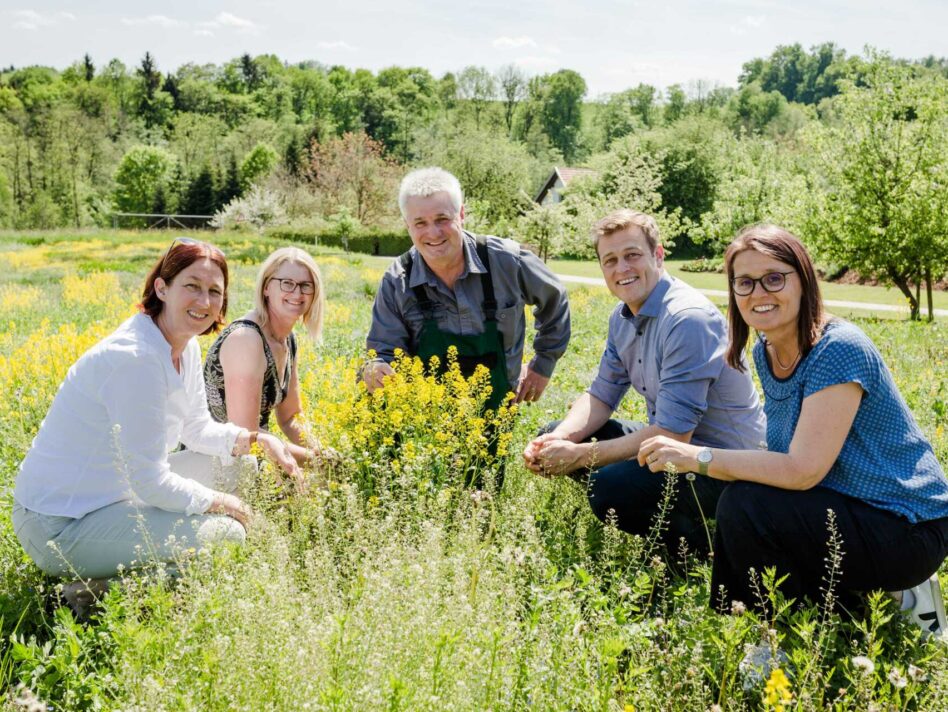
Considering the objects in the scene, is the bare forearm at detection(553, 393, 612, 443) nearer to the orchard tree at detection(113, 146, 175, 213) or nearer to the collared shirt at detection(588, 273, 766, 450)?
the collared shirt at detection(588, 273, 766, 450)

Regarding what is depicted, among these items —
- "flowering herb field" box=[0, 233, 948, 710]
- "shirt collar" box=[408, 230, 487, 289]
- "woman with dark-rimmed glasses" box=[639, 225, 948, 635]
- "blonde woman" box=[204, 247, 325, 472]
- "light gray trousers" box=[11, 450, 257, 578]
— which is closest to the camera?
"flowering herb field" box=[0, 233, 948, 710]

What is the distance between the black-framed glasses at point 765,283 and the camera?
329 centimetres

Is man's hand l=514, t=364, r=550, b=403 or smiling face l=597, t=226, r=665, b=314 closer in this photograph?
smiling face l=597, t=226, r=665, b=314

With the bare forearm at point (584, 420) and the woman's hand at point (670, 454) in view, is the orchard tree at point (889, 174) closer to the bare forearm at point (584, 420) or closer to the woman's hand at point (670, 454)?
the bare forearm at point (584, 420)

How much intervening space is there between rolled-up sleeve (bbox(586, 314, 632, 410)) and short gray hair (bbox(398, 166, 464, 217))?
1.30 metres

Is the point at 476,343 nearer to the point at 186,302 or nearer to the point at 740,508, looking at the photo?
the point at 186,302

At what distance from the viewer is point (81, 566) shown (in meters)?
3.52

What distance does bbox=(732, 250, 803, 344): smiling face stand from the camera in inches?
129

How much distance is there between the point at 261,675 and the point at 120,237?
120ft

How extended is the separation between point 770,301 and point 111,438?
9.87ft

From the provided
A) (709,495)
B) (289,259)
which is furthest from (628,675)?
(289,259)

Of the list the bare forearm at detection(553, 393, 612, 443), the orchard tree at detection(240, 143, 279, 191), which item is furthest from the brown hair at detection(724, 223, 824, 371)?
the orchard tree at detection(240, 143, 279, 191)

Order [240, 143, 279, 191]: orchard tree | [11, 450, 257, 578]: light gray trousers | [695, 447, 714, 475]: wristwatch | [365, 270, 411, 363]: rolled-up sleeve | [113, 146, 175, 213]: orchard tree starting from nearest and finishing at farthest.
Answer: [695, 447, 714, 475]: wristwatch
[11, 450, 257, 578]: light gray trousers
[365, 270, 411, 363]: rolled-up sleeve
[113, 146, 175, 213]: orchard tree
[240, 143, 279, 191]: orchard tree

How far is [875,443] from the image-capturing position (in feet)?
10.5
